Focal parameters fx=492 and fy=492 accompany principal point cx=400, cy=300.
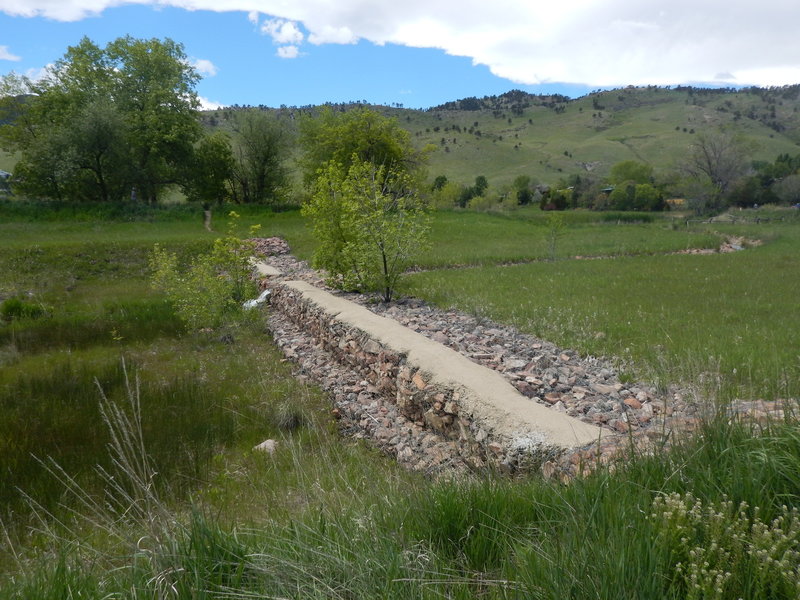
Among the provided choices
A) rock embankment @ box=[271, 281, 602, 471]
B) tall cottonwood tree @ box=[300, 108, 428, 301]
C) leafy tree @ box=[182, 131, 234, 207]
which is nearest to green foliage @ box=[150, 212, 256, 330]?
tall cottonwood tree @ box=[300, 108, 428, 301]

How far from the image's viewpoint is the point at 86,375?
32.9 feet

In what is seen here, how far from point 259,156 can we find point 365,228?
34.4m

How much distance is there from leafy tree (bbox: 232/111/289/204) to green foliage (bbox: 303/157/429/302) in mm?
31455

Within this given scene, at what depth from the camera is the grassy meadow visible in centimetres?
213

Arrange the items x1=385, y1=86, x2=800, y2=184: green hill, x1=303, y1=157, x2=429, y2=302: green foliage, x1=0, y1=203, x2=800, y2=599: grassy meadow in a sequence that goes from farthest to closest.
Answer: x1=385, y1=86, x2=800, y2=184: green hill, x1=303, y1=157, x2=429, y2=302: green foliage, x1=0, y1=203, x2=800, y2=599: grassy meadow

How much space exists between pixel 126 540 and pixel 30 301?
17.8 m

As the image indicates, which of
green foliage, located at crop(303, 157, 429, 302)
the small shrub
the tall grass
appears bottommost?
the small shrub

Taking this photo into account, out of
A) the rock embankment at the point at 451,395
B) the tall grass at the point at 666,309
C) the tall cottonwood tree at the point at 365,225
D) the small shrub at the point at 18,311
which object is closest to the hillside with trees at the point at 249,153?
the small shrub at the point at 18,311

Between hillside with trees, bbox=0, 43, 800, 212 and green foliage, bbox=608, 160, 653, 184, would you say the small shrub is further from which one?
green foliage, bbox=608, 160, 653, 184

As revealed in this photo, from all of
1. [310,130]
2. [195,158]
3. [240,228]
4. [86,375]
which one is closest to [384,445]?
[86,375]

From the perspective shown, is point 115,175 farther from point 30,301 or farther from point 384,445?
point 384,445

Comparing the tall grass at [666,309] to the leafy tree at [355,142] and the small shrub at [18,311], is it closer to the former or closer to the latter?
the small shrub at [18,311]

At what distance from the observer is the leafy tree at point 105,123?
108ft

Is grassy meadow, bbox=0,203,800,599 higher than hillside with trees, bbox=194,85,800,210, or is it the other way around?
hillside with trees, bbox=194,85,800,210
